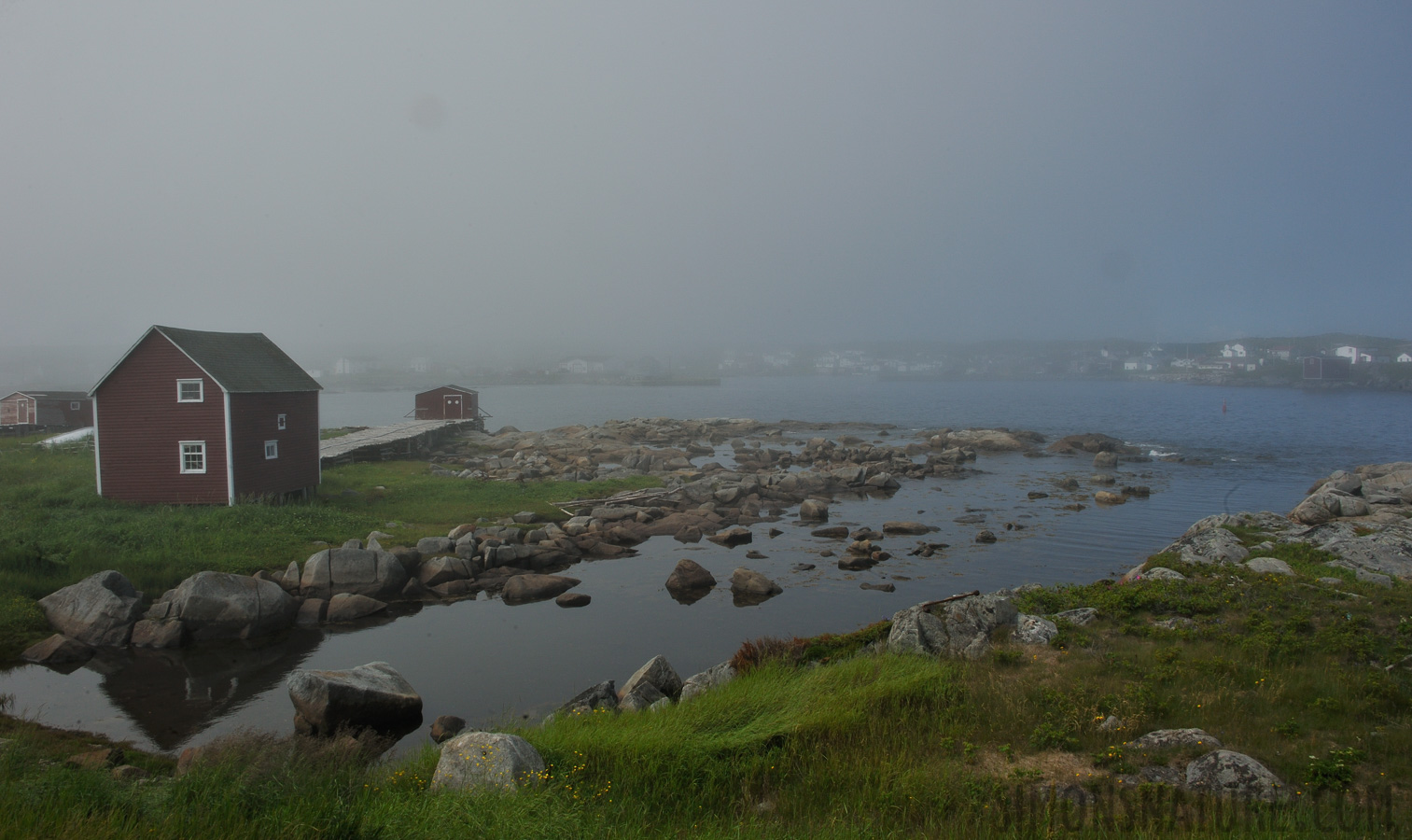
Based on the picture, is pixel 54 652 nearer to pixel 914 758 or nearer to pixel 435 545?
pixel 435 545

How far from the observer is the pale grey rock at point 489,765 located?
9148 millimetres

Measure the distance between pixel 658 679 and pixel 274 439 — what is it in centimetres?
2585

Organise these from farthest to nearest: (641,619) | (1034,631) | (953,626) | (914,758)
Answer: (641,619) → (953,626) → (1034,631) → (914,758)

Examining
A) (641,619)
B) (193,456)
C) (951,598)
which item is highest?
(193,456)

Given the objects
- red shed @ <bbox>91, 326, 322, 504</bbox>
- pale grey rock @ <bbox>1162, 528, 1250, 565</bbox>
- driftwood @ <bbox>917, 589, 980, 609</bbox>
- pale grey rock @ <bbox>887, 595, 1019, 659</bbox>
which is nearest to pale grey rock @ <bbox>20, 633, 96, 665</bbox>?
red shed @ <bbox>91, 326, 322, 504</bbox>

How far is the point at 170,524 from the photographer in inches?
1070

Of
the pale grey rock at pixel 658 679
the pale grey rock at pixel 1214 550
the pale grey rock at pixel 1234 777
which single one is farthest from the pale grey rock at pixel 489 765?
the pale grey rock at pixel 1214 550

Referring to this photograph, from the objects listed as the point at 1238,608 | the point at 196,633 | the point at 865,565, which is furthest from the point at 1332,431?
the point at 196,633

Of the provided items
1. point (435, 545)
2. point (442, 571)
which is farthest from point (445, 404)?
point (442, 571)

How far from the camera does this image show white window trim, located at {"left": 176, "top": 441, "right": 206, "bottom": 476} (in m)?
30.5

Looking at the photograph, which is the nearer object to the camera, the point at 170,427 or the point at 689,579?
the point at 689,579

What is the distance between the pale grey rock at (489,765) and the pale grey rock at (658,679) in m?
5.17

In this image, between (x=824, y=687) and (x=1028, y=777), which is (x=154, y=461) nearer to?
(x=824, y=687)

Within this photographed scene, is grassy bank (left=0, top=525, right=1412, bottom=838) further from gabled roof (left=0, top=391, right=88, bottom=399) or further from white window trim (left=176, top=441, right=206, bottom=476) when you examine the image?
gabled roof (left=0, top=391, right=88, bottom=399)
